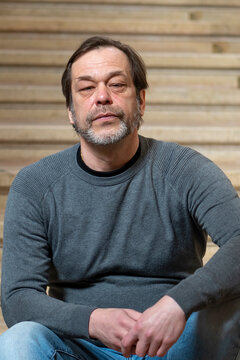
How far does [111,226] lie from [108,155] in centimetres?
19

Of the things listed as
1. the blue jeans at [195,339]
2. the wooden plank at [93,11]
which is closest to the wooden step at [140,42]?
the wooden plank at [93,11]

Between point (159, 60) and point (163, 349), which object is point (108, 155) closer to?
point (163, 349)

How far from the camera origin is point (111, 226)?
4.94 feet

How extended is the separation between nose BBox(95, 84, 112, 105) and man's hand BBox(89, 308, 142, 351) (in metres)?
0.54

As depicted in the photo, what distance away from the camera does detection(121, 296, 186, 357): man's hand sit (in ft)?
4.14

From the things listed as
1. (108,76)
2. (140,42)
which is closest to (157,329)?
(108,76)

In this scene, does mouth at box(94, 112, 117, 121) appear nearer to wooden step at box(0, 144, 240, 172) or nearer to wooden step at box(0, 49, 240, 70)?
wooden step at box(0, 144, 240, 172)

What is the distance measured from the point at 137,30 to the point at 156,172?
1978 millimetres

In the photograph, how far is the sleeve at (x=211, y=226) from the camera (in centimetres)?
129

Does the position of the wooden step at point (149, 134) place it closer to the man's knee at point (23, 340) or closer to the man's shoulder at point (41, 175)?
the man's shoulder at point (41, 175)

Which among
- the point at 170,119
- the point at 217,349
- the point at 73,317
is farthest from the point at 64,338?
the point at 170,119

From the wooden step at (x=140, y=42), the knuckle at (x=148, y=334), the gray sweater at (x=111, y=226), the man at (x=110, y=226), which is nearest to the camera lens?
the knuckle at (x=148, y=334)

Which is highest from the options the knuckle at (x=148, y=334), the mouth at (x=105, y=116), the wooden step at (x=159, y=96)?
the mouth at (x=105, y=116)

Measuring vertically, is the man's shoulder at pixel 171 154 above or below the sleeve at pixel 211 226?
above
